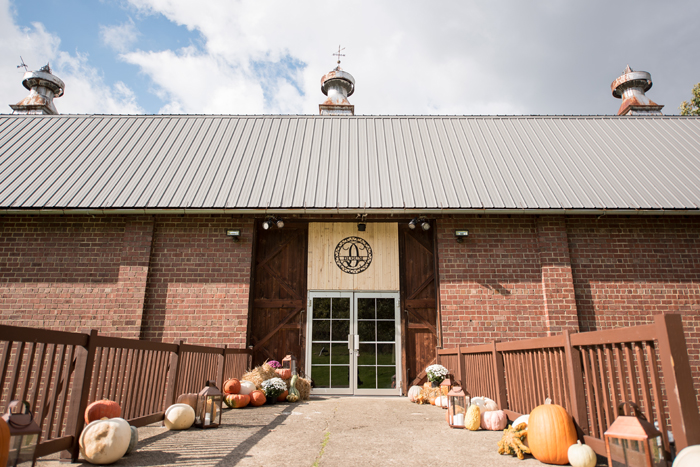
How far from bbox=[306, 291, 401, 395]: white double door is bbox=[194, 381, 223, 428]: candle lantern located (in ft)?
14.4

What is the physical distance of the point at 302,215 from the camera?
9.59 meters

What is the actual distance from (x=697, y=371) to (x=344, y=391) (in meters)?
6.64

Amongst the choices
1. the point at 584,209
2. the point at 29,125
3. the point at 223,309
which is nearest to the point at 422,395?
the point at 223,309

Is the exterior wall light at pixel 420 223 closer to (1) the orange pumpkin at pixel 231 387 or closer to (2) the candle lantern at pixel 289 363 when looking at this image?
(2) the candle lantern at pixel 289 363

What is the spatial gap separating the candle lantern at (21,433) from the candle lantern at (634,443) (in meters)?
3.38

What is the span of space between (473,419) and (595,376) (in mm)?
1844

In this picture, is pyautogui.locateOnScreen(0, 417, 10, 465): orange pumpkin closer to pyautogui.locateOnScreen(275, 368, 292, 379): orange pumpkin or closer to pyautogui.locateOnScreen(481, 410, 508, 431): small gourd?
pyautogui.locateOnScreen(481, 410, 508, 431): small gourd

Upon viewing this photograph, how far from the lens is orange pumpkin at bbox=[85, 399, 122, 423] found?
3.53m

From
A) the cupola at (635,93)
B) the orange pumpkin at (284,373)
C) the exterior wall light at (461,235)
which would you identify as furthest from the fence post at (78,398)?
the cupola at (635,93)

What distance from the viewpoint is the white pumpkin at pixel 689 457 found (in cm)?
207

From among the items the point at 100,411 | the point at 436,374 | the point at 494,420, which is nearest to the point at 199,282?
the point at 436,374

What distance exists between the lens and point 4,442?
2.32 metres

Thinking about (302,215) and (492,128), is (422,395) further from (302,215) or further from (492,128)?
(492,128)

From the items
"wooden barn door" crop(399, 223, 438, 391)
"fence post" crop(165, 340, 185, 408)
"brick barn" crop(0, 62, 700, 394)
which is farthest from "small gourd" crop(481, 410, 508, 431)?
"wooden barn door" crop(399, 223, 438, 391)
